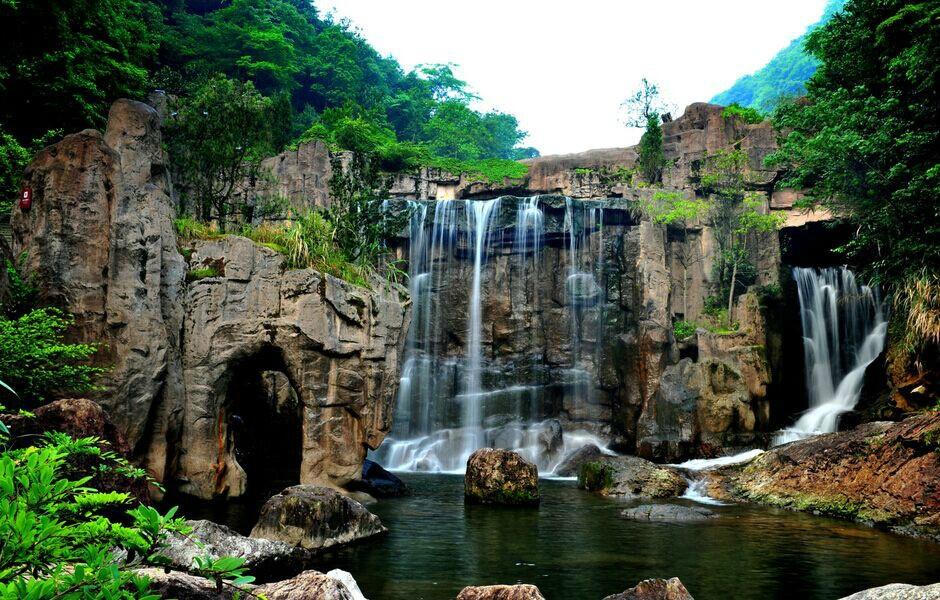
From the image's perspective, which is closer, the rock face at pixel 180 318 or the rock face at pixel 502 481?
the rock face at pixel 180 318

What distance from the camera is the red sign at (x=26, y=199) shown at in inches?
462

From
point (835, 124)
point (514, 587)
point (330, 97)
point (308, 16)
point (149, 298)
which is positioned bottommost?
point (514, 587)

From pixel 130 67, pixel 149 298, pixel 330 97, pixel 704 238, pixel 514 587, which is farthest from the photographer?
pixel 330 97

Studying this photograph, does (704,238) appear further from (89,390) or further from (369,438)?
(89,390)

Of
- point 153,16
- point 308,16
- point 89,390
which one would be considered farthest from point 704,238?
point 308,16

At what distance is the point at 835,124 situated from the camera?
60.1ft

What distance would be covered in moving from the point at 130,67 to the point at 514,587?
65.8 feet

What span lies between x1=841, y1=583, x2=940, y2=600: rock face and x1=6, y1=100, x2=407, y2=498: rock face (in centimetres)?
967

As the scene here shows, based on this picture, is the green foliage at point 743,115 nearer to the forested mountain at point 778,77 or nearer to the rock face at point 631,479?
the rock face at point 631,479

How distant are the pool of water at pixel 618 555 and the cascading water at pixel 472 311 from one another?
11.1 m

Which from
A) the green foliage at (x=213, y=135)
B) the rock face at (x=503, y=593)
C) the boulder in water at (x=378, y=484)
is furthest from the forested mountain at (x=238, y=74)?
the rock face at (x=503, y=593)

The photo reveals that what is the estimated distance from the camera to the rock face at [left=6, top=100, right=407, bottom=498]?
11.5 meters

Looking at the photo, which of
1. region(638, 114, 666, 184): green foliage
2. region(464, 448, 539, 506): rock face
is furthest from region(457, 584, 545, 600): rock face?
region(638, 114, 666, 184): green foliage

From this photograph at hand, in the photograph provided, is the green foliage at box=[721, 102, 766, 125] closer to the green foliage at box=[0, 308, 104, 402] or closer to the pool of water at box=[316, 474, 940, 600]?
the pool of water at box=[316, 474, 940, 600]
